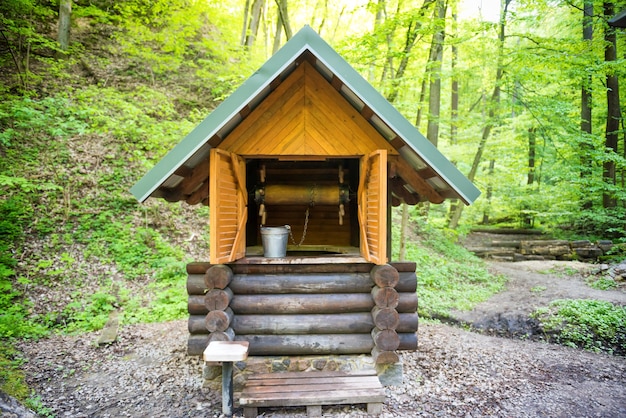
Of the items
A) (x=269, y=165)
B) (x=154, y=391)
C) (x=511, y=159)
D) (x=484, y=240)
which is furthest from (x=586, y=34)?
(x=154, y=391)

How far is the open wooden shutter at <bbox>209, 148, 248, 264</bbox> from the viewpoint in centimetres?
417

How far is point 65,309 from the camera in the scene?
6.93m

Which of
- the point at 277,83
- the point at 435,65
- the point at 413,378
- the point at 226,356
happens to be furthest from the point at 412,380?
the point at 435,65

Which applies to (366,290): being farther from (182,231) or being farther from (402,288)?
(182,231)

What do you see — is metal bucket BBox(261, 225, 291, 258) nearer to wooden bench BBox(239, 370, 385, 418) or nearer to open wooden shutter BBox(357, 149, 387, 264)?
open wooden shutter BBox(357, 149, 387, 264)

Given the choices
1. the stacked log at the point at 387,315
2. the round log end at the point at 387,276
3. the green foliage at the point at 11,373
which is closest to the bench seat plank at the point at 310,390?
the stacked log at the point at 387,315

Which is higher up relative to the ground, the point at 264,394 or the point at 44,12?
the point at 44,12

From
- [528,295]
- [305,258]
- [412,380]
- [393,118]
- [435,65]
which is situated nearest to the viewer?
[393,118]

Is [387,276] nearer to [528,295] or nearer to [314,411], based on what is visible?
[314,411]

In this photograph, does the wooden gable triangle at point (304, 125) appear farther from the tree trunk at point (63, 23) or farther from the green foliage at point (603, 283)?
the tree trunk at point (63, 23)

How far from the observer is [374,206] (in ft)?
14.7

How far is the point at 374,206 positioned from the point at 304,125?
139 cm

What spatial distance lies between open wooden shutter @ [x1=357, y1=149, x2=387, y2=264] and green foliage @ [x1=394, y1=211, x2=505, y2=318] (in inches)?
178

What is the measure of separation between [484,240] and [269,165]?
14077mm
